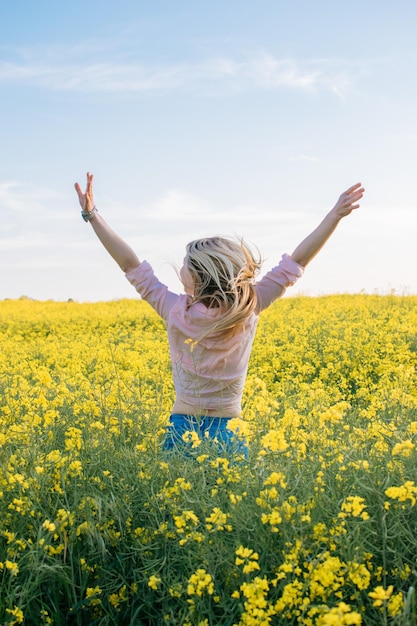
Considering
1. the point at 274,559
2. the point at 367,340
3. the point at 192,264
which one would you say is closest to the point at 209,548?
the point at 274,559

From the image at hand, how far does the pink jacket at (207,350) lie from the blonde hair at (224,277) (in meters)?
0.09

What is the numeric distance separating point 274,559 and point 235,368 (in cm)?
139

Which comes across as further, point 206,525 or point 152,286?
point 152,286

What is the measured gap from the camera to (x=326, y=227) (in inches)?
164

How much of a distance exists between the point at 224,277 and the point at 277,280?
0.41 m

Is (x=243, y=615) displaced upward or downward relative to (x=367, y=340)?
downward

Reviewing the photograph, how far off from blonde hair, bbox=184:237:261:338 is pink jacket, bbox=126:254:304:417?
0.09m

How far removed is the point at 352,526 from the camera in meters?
2.99

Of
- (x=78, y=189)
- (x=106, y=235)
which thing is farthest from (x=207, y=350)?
(x=78, y=189)

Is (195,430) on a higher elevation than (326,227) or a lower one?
lower

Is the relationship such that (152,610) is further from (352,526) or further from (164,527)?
(352,526)

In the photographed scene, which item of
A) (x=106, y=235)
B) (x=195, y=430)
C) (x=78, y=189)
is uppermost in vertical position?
(x=78, y=189)

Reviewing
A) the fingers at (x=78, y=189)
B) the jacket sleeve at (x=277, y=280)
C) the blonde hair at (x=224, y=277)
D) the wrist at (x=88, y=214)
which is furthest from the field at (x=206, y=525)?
the fingers at (x=78, y=189)

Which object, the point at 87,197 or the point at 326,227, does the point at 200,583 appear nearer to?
the point at 326,227
